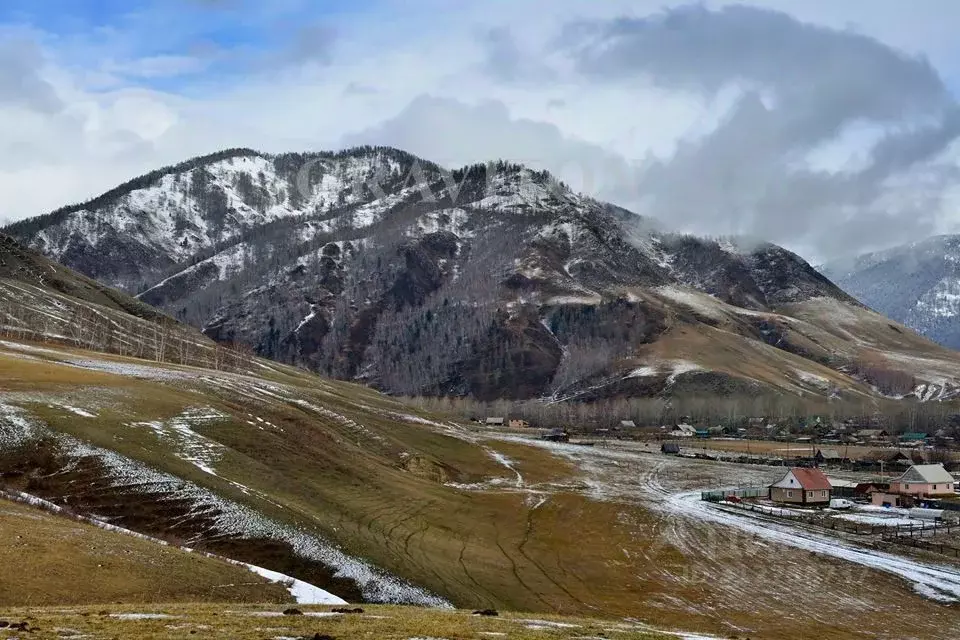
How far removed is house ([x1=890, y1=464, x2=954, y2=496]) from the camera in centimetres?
12231

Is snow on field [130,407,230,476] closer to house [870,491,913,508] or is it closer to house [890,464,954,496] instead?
house [870,491,913,508]

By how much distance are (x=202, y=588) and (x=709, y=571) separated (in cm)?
4146

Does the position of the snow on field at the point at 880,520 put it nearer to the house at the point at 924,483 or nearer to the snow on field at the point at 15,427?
the house at the point at 924,483

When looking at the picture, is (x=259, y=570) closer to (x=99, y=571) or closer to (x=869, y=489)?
(x=99, y=571)

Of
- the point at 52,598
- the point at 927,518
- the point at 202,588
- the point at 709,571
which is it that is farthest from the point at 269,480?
the point at 927,518

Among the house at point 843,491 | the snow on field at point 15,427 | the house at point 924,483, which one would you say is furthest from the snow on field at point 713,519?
the snow on field at point 15,427

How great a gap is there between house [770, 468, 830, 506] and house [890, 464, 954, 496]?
1346cm

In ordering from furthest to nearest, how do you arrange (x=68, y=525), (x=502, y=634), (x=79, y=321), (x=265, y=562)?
(x=79, y=321)
(x=265, y=562)
(x=68, y=525)
(x=502, y=634)

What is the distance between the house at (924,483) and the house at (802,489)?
44.1ft

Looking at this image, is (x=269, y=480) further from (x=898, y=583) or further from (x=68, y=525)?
(x=898, y=583)

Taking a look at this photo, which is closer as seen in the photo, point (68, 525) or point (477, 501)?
point (68, 525)

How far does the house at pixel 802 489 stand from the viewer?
115m

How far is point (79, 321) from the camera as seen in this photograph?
187875 millimetres

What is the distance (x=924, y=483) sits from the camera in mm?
122312
